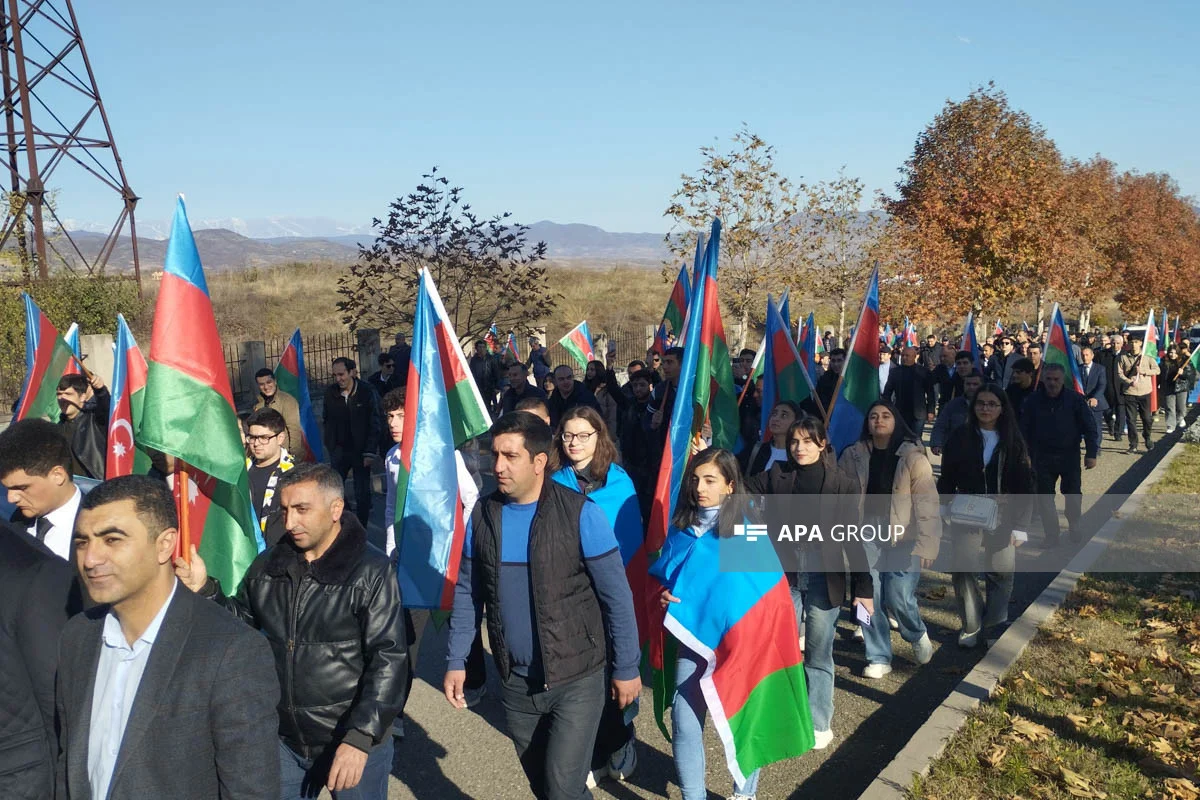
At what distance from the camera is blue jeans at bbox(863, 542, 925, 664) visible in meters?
5.84

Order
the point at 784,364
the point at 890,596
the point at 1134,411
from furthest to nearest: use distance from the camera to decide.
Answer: the point at 1134,411 < the point at 784,364 < the point at 890,596

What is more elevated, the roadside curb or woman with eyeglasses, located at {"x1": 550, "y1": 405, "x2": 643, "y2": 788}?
woman with eyeglasses, located at {"x1": 550, "y1": 405, "x2": 643, "y2": 788}

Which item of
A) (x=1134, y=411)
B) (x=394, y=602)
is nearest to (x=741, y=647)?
(x=394, y=602)

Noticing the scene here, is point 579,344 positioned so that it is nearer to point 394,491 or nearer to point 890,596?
point 890,596

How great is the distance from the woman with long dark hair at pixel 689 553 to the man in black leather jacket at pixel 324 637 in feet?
4.27

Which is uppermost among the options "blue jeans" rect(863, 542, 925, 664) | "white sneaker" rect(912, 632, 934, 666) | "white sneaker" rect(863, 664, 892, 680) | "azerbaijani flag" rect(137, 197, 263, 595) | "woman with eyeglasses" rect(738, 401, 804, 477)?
"azerbaijani flag" rect(137, 197, 263, 595)

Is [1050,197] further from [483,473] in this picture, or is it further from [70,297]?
[70,297]

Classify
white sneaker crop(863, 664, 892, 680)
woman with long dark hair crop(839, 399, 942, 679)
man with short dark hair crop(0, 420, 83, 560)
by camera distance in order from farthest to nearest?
white sneaker crop(863, 664, 892, 680) < woman with long dark hair crop(839, 399, 942, 679) < man with short dark hair crop(0, 420, 83, 560)

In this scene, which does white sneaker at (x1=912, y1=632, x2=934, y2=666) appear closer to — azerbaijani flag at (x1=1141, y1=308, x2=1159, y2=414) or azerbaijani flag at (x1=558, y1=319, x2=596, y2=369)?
azerbaijani flag at (x1=558, y1=319, x2=596, y2=369)

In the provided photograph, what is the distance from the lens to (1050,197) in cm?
2456

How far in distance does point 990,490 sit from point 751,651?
334 cm

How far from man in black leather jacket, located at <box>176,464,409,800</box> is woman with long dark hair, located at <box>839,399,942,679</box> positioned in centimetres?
324

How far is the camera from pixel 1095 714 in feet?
17.1

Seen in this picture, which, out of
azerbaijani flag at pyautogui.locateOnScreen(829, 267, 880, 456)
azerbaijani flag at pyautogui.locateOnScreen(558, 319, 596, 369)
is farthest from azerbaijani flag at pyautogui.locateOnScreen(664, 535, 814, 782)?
azerbaijani flag at pyautogui.locateOnScreen(558, 319, 596, 369)
